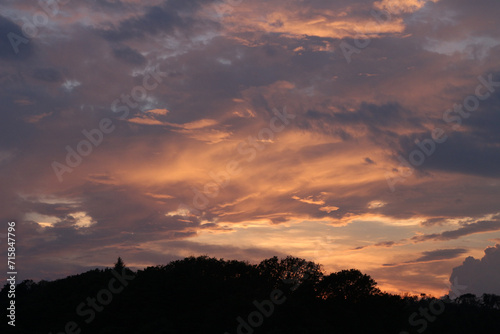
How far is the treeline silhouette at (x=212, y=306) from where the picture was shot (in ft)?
235

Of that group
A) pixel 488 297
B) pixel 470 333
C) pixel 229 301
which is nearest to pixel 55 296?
pixel 229 301

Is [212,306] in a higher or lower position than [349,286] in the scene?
lower

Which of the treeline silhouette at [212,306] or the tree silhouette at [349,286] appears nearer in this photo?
the treeline silhouette at [212,306]

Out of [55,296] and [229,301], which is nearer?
[229,301]

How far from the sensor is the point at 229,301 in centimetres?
7431

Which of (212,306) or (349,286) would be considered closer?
(212,306)

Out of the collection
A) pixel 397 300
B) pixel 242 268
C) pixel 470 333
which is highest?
pixel 242 268

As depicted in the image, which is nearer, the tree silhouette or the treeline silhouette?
the treeline silhouette

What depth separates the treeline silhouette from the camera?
71500 millimetres

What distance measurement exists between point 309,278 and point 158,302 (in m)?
29.4

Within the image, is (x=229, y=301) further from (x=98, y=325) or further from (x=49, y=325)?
(x=49, y=325)

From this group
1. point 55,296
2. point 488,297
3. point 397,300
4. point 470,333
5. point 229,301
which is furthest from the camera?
point 488,297

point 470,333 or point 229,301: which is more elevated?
point 229,301

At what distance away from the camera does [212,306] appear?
7481cm
